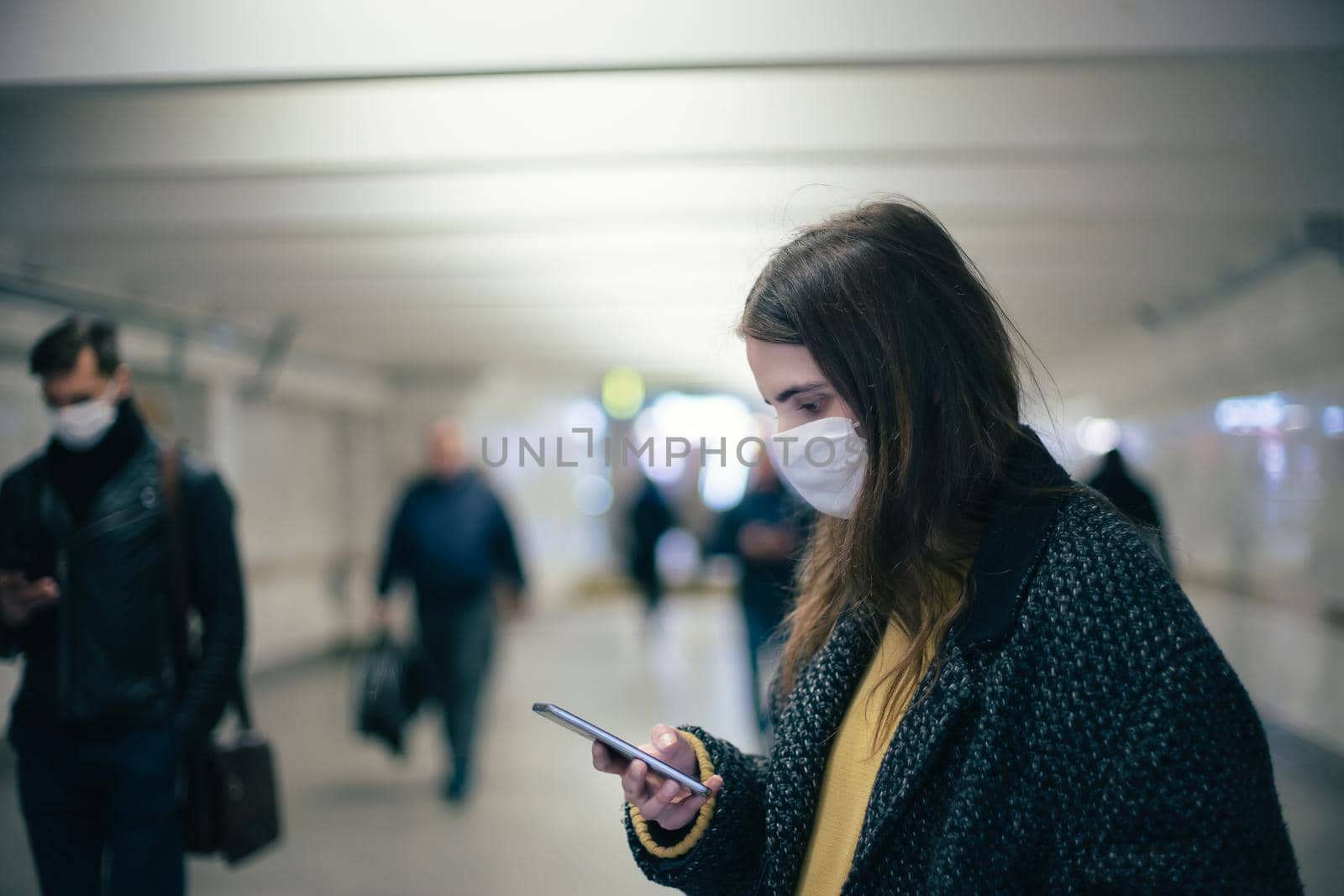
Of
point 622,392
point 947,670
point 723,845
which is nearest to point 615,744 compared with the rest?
point 723,845

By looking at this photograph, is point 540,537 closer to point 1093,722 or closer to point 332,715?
point 332,715

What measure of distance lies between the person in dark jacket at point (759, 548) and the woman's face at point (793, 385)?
401 centimetres

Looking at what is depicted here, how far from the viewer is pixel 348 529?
11.4 metres

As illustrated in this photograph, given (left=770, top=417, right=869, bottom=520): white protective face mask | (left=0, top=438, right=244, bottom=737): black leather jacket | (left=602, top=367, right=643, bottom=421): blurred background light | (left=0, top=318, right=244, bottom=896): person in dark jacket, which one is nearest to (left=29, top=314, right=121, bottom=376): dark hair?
(left=0, top=318, right=244, bottom=896): person in dark jacket

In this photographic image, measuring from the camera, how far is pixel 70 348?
92.4 inches

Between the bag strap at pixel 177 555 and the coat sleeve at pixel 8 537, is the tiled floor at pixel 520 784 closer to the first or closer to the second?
the coat sleeve at pixel 8 537

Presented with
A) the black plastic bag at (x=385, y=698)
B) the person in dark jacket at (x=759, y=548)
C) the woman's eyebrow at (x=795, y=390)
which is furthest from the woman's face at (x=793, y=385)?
the black plastic bag at (x=385, y=698)

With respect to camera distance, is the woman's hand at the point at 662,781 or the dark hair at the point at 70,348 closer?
the woman's hand at the point at 662,781

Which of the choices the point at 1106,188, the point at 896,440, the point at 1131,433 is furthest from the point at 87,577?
the point at 1131,433

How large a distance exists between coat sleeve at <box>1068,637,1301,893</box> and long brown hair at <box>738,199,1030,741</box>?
0.24 meters

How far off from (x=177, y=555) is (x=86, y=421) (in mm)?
412

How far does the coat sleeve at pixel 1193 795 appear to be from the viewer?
2.95 ft

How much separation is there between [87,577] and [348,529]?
9.45 metres

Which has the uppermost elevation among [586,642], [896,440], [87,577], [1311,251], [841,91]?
[841,91]
